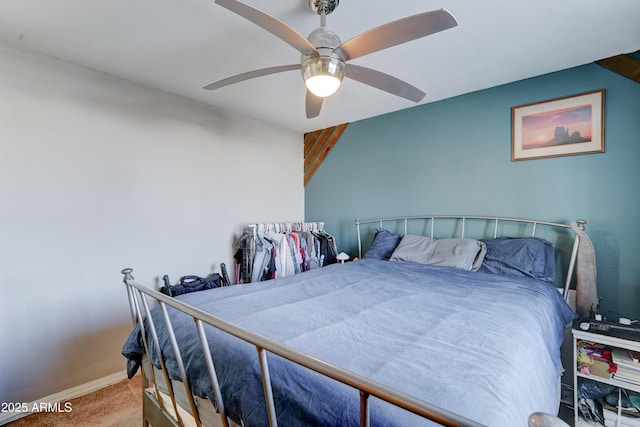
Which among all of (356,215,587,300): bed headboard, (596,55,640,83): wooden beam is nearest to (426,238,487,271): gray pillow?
(356,215,587,300): bed headboard

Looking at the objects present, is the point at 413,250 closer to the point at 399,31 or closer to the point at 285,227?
the point at 285,227

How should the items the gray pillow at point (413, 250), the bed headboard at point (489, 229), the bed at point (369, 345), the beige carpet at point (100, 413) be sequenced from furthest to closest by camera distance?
the gray pillow at point (413, 250) < the bed headboard at point (489, 229) < the beige carpet at point (100, 413) < the bed at point (369, 345)

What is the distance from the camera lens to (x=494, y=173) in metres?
2.61

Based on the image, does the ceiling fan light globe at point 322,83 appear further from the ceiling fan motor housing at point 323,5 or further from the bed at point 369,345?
the bed at point 369,345

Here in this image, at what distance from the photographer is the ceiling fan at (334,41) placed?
1.18 meters

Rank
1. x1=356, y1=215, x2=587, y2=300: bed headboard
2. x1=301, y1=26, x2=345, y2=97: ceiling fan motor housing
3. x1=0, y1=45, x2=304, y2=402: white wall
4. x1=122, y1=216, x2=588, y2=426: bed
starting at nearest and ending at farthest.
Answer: x1=122, y1=216, x2=588, y2=426: bed < x1=301, y1=26, x2=345, y2=97: ceiling fan motor housing < x1=0, y1=45, x2=304, y2=402: white wall < x1=356, y1=215, x2=587, y2=300: bed headboard

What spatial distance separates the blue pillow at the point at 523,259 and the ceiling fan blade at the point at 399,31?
5.82 feet

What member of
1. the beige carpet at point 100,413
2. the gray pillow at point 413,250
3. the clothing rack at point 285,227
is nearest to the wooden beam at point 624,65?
the gray pillow at point 413,250

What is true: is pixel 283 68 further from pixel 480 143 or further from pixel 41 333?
pixel 41 333

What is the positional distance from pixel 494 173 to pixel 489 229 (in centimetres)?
51

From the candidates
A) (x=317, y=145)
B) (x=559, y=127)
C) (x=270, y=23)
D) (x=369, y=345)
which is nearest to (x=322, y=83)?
(x=270, y=23)

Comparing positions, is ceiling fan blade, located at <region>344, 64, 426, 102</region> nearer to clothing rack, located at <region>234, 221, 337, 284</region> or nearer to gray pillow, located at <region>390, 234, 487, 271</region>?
gray pillow, located at <region>390, 234, 487, 271</region>

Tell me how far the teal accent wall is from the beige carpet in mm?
2554

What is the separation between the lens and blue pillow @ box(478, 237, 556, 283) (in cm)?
210
